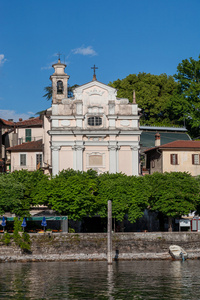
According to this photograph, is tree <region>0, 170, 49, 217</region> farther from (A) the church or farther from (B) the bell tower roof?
(B) the bell tower roof

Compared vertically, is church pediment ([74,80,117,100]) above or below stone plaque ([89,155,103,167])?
above

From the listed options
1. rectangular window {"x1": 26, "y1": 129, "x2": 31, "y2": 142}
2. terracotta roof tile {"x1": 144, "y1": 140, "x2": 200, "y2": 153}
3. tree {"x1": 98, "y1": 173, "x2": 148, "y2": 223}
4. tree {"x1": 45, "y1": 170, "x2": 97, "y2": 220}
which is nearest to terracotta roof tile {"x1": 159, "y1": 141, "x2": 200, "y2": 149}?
terracotta roof tile {"x1": 144, "y1": 140, "x2": 200, "y2": 153}

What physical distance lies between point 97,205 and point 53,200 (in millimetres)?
4215

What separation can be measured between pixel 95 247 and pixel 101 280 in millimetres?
11801

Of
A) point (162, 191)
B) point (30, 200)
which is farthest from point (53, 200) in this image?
point (162, 191)

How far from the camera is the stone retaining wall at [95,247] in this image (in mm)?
54125

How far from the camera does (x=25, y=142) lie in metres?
81.0

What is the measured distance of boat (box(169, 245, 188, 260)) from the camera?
54906 mm

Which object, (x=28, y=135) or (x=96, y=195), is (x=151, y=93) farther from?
(x=96, y=195)

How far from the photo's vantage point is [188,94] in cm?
8269

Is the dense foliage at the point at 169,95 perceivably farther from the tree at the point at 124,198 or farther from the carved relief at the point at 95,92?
the tree at the point at 124,198

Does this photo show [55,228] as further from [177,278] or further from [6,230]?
[177,278]

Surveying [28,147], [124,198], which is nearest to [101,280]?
[124,198]

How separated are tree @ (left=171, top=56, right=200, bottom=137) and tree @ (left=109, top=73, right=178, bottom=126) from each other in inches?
150
